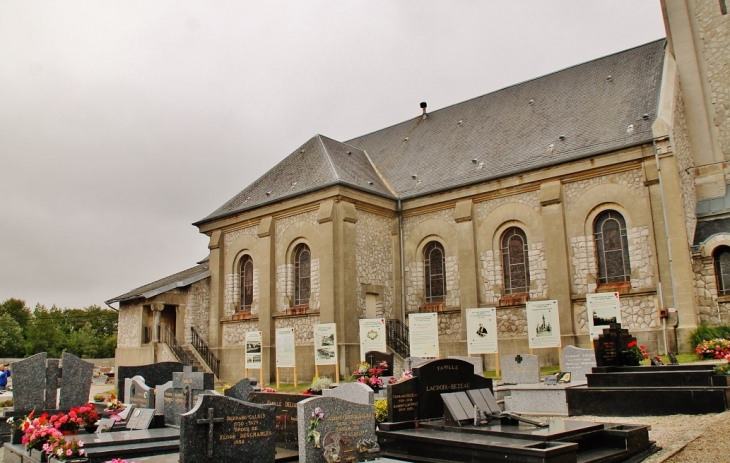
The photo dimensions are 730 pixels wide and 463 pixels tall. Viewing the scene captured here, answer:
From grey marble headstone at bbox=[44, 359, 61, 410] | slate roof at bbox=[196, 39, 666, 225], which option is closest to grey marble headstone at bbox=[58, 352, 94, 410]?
grey marble headstone at bbox=[44, 359, 61, 410]

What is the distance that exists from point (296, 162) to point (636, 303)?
51.4 feet

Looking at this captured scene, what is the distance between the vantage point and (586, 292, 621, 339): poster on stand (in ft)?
Answer: 58.0

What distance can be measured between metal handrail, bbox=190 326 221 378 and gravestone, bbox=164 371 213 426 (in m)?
14.3

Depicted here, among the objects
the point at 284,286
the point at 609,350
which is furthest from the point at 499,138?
the point at 609,350

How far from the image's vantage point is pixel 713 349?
1521 cm

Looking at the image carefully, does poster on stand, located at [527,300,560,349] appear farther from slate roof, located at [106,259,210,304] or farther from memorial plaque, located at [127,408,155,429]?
slate roof, located at [106,259,210,304]

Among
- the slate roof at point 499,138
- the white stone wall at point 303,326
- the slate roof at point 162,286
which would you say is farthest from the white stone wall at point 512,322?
the slate roof at point 162,286

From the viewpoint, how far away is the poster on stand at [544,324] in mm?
18406

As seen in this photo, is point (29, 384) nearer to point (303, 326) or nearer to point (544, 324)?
point (303, 326)

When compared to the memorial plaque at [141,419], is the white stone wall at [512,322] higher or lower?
higher

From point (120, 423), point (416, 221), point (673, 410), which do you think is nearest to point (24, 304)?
point (416, 221)

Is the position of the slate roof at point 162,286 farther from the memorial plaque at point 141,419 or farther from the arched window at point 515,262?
the memorial plaque at point 141,419

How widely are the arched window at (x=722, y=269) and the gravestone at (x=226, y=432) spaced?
16.0 metres

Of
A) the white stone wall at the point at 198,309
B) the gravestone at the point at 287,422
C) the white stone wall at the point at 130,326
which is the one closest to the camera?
the gravestone at the point at 287,422
